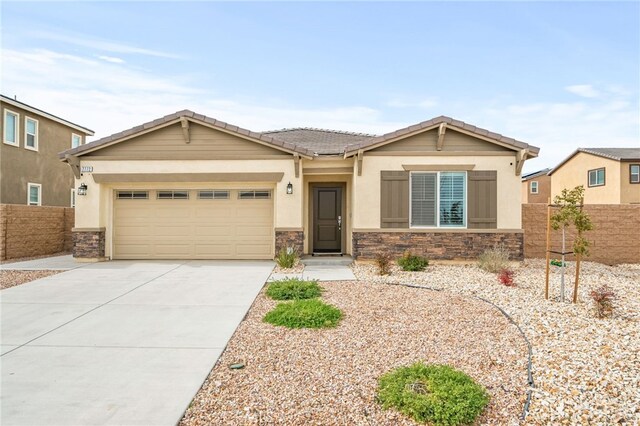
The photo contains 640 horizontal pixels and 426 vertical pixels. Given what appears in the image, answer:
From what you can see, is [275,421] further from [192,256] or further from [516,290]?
[192,256]

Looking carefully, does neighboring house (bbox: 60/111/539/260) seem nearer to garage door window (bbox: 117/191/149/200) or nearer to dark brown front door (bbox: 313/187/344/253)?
garage door window (bbox: 117/191/149/200)

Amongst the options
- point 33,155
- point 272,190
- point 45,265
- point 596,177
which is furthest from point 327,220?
point 596,177

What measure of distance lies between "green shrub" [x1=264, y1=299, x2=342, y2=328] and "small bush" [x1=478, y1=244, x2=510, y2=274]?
17.7 ft

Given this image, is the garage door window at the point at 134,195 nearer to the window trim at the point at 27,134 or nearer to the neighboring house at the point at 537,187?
the window trim at the point at 27,134

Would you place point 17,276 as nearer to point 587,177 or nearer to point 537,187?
point 587,177

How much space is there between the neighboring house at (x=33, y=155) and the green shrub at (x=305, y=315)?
632 inches

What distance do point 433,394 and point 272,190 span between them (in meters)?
8.82

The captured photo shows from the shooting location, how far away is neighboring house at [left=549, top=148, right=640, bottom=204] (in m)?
24.2

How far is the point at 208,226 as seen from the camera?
11508mm

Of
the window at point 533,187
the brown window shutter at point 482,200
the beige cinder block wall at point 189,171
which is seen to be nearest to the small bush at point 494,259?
the brown window shutter at point 482,200

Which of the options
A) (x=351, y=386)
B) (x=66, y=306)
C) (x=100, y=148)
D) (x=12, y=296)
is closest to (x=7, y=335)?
(x=66, y=306)

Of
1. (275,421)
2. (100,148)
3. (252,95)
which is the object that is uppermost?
(252,95)

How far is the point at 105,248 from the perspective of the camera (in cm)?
1145

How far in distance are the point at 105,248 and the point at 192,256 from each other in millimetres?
2602
